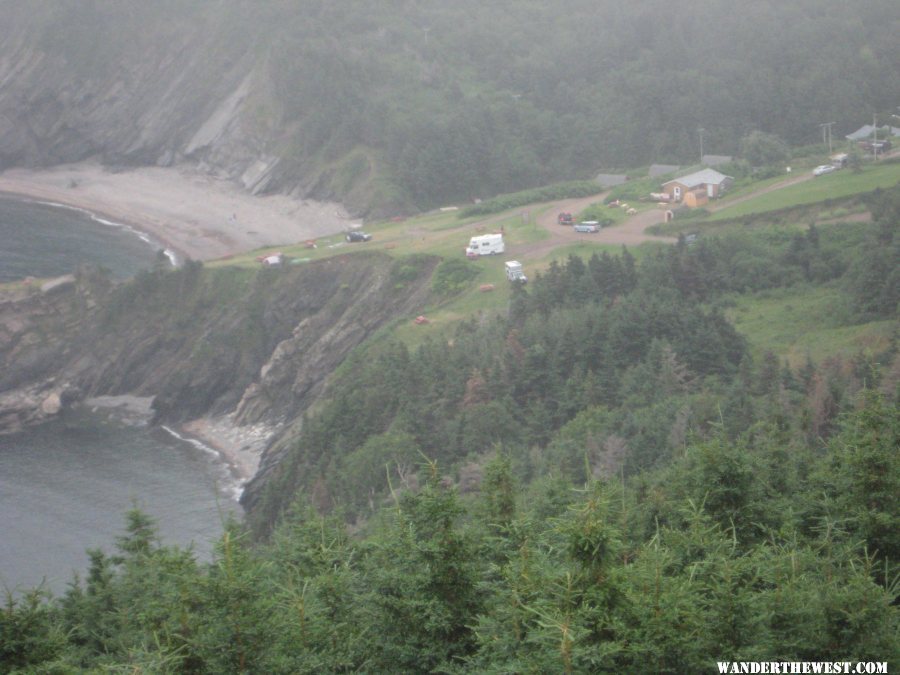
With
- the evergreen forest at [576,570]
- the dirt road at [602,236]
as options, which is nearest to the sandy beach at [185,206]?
the dirt road at [602,236]

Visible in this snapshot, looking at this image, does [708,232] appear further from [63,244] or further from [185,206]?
[63,244]

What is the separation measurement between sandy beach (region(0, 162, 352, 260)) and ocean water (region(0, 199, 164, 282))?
91cm

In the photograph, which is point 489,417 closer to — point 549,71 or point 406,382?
point 406,382

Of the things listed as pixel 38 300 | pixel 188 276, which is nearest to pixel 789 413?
pixel 188 276

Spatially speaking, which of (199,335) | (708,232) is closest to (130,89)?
(199,335)

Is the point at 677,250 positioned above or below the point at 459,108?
below

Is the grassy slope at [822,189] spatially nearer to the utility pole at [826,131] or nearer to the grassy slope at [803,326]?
the grassy slope at [803,326]

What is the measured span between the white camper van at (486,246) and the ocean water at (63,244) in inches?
685

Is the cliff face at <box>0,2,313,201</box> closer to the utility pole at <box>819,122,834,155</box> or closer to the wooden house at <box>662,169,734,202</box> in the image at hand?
the wooden house at <box>662,169,734,202</box>

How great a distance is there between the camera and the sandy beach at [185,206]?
45.6 meters

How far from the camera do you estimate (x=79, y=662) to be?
29.1ft

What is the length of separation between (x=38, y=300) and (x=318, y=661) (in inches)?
1456

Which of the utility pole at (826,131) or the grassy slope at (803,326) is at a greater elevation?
the utility pole at (826,131)

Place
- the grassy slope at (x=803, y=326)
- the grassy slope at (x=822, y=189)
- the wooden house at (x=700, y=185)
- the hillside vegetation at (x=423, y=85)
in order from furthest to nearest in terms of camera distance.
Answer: the hillside vegetation at (x=423, y=85)
the wooden house at (x=700, y=185)
the grassy slope at (x=822, y=189)
the grassy slope at (x=803, y=326)
